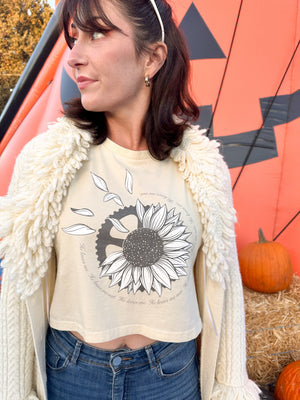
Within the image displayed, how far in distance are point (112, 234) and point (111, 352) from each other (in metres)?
0.32

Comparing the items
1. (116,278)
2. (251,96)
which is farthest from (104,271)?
(251,96)

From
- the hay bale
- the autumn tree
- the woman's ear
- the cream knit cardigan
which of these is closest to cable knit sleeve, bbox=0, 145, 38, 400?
the cream knit cardigan

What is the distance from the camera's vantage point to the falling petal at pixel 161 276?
0.94 metres

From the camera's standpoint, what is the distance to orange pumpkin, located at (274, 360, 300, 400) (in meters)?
1.58

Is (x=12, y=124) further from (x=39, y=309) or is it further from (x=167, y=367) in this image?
(x=167, y=367)

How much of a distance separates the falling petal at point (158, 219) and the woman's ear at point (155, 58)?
410 millimetres

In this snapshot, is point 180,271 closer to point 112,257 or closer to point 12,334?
point 112,257

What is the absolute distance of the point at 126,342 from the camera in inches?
37.6

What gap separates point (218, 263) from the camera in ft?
3.34

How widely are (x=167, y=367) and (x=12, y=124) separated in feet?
6.91

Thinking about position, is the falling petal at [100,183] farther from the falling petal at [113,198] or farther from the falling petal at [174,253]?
the falling petal at [174,253]

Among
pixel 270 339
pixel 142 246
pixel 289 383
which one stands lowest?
pixel 289 383

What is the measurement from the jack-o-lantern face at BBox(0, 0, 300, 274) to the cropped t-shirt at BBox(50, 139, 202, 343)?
1273 mm

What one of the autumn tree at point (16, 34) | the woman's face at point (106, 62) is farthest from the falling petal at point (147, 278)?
the autumn tree at point (16, 34)
